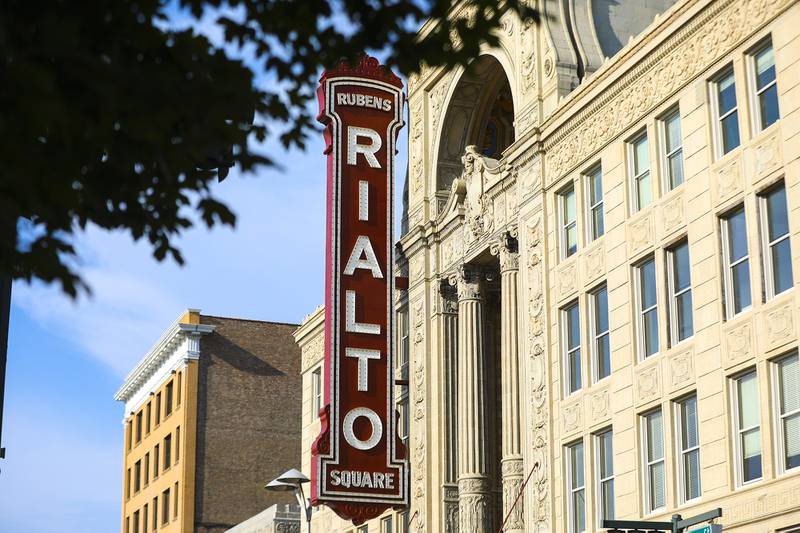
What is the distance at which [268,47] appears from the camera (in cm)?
952

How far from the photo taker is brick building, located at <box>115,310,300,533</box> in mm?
68250

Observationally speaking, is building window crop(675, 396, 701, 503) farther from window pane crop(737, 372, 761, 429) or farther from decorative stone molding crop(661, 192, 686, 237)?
decorative stone molding crop(661, 192, 686, 237)

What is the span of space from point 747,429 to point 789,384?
134 cm

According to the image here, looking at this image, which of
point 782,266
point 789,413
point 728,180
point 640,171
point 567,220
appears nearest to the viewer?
point 789,413

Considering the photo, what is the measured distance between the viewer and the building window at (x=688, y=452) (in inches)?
1028

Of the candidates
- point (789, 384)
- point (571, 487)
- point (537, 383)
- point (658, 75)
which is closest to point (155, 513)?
point (537, 383)

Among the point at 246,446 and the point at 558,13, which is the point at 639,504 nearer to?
the point at 558,13

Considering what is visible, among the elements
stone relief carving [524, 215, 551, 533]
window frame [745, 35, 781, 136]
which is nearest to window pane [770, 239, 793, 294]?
window frame [745, 35, 781, 136]

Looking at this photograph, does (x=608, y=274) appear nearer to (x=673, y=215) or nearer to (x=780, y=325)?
(x=673, y=215)

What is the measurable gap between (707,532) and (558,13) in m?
17.8

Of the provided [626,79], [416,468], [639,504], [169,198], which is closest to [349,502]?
[416,468]

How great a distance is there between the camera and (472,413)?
3662cm

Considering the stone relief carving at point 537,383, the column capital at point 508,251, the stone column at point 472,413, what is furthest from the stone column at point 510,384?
the stone column at point 472,413

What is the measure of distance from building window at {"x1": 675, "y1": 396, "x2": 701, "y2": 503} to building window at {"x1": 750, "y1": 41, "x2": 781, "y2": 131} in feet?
17.7
